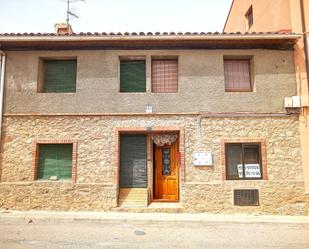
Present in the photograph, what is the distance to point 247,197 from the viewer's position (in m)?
9.10

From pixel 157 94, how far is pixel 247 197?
4.84 meters

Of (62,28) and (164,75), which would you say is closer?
(164,75)

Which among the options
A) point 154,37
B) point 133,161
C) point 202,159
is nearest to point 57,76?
point 154,37

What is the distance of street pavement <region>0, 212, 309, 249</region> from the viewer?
5984 mm

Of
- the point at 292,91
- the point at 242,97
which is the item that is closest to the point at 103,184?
the point at 242,97

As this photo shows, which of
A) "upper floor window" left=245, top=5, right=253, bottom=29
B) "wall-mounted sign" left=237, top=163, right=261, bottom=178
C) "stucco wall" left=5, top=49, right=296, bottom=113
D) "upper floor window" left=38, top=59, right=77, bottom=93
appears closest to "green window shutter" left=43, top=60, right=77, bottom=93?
"upper floor window" left=38, top=59, right=77, bottom=93

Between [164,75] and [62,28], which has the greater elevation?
[62,28]

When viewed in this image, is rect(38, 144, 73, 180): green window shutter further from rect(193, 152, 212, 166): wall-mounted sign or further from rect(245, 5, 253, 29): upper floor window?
rect(245, 5, 253, 29): upper floor window

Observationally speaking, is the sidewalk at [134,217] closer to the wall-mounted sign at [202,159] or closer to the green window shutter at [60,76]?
the wall-mounted sign at [202,159]

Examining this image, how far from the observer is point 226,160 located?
9.42 meters

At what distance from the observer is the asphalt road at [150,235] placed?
591 cm

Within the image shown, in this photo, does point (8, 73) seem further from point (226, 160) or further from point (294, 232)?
point (294, 232)

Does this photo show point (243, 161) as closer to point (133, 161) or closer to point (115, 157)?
point (133, 161)

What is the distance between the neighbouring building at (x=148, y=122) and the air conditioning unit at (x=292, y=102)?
187 millimetres
